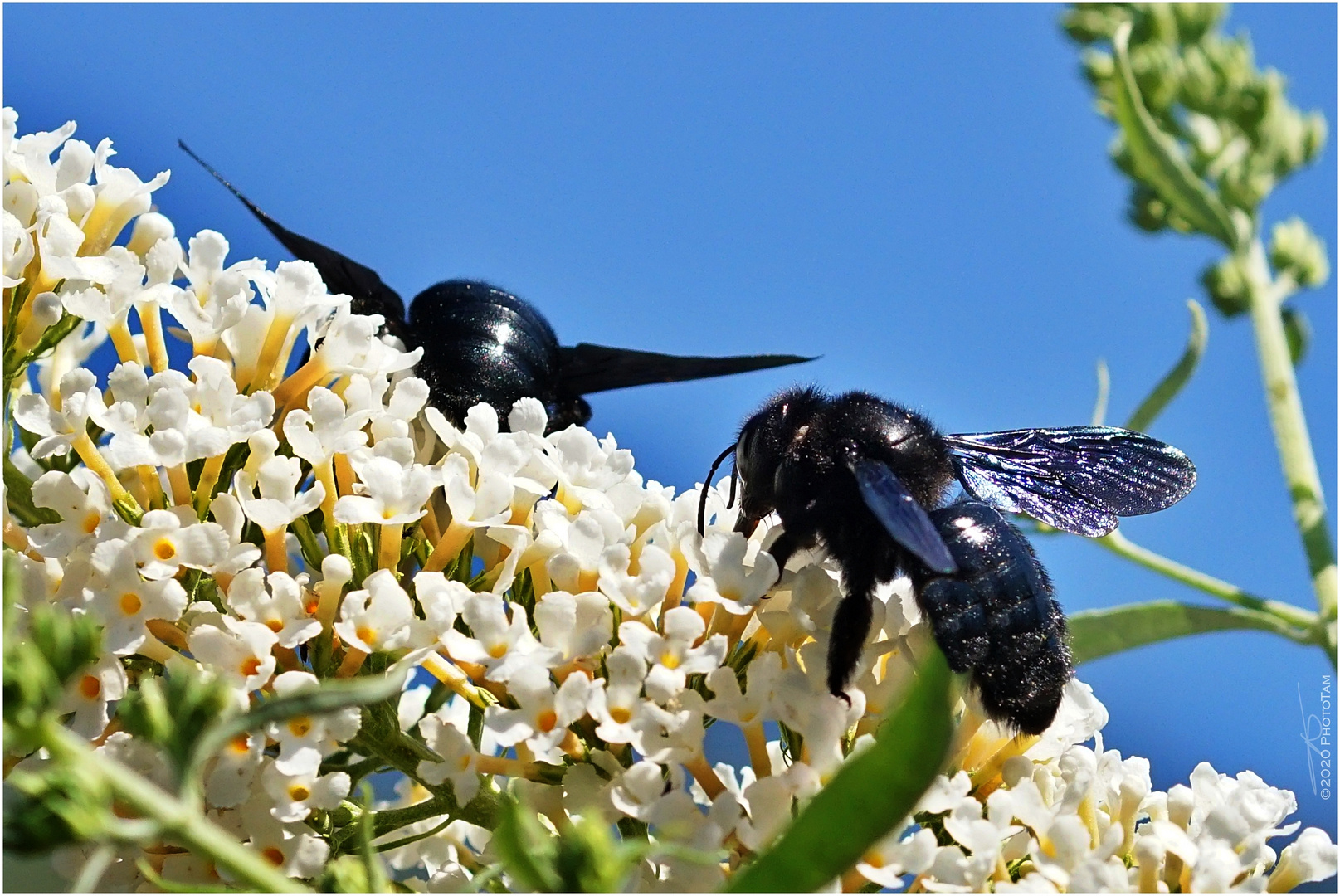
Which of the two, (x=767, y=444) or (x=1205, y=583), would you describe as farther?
(x=1205, y=583)

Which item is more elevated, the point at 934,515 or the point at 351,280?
the point at 351,280

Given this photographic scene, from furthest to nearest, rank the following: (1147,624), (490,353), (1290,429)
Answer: (1290,429), (1147,624), (490,353)

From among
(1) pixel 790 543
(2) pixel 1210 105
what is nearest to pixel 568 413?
(1) pixel 790 543

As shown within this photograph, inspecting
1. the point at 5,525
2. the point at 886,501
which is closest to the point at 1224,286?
the point at 886,501

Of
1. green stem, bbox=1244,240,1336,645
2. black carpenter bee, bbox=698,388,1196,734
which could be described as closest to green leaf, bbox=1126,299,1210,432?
green stem, bbox=1244,240,1336,645

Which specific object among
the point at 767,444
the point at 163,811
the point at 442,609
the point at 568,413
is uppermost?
the point at 568,413

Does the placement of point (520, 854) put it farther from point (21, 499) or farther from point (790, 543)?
point (21, 499)

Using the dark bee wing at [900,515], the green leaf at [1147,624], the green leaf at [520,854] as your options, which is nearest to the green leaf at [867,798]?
the green leaf at [520,854]
